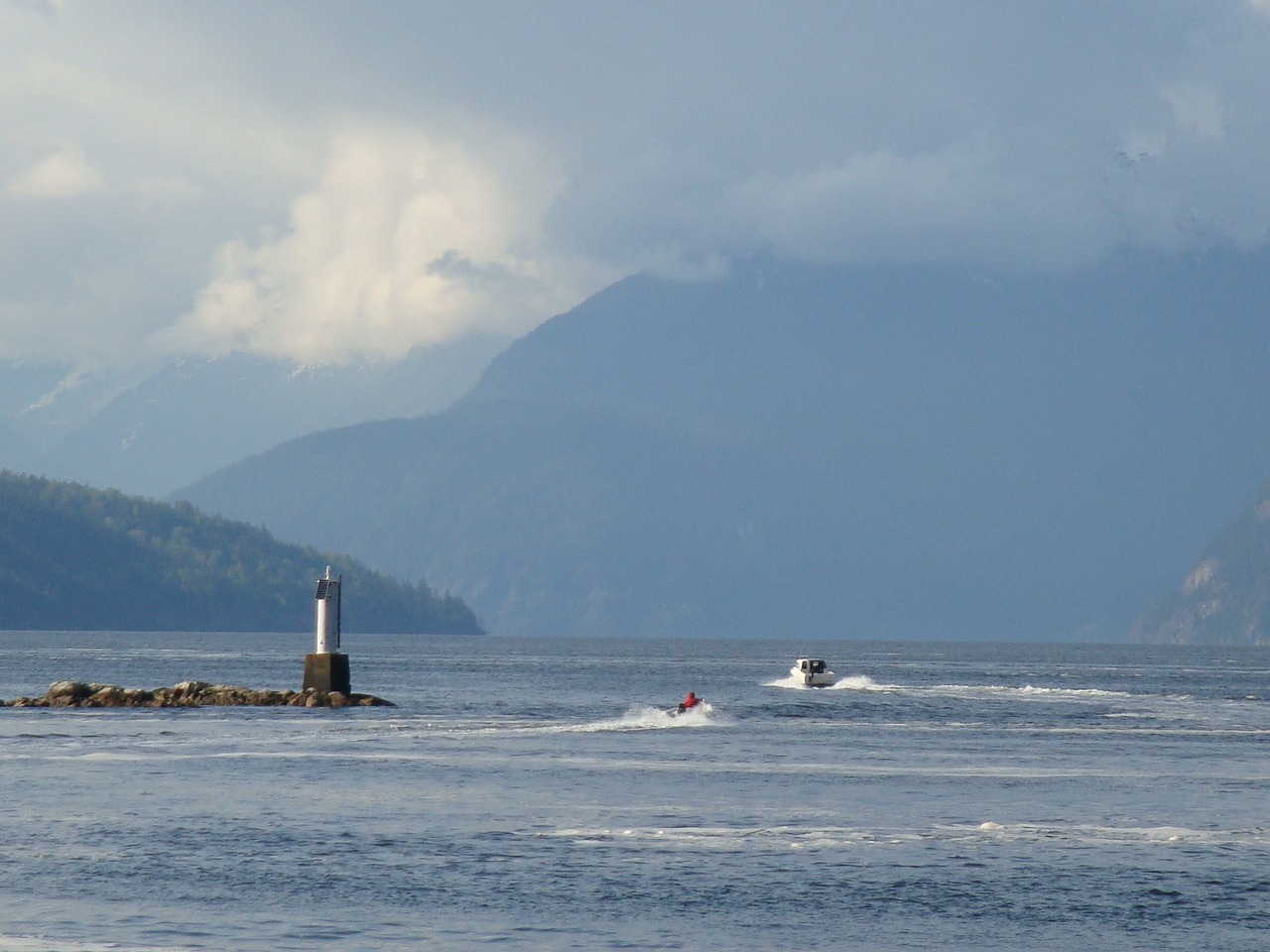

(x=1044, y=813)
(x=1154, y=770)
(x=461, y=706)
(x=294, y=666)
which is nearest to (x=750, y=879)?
(x=1044, y=813)

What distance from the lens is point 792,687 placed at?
16125cm

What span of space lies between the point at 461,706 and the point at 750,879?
248 ft

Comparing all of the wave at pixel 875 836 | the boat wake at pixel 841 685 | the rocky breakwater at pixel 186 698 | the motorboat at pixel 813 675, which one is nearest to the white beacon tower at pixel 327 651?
the rocky breakwater at pixel 186 698

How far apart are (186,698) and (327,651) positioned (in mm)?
8588

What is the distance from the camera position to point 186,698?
370 ft

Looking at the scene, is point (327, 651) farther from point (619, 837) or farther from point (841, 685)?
point (619, 837)

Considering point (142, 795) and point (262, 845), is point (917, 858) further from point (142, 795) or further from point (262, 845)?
point (142, 795)

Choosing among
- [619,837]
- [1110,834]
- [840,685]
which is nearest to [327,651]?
[840,685]

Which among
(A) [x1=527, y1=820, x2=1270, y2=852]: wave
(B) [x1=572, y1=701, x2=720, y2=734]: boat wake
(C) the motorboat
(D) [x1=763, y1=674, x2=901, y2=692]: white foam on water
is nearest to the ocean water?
(A) [x1=527, y1=820, x2=1270, y2=852]: wave

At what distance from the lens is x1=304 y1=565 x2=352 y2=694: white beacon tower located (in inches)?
4390

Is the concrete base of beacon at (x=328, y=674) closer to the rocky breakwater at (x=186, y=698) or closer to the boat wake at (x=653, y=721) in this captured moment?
the rocky breakwater at (x=186, y=698)

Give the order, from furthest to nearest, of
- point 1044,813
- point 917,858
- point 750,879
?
point 1044,813 → point 917,858 → point 750,879

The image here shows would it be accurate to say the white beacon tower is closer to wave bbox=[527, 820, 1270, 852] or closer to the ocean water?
the ocean water

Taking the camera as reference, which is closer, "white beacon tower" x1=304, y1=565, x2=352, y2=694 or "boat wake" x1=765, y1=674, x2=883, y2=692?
"white beacon tower" x1=304, y1=565, x2=352, y2=694
